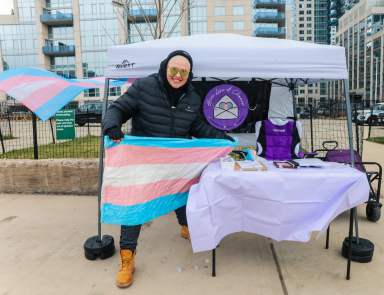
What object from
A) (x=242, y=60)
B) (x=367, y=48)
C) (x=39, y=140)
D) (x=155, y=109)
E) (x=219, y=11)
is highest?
(x=219, y=11)

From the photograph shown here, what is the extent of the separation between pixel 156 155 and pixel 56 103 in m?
1.38

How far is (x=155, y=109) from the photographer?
3.11 m

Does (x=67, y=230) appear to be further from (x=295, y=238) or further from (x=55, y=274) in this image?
(x=295, y=238)

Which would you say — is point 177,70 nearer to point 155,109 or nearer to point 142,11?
point 155,109

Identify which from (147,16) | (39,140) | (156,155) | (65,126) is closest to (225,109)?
(156,155)

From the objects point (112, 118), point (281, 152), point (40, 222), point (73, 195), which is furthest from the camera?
point (73, 195)

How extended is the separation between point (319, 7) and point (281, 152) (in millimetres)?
161354

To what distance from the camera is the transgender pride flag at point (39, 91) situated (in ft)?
11.6

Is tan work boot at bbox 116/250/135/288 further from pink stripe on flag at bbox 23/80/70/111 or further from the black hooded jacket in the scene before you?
pink stripe on flag at bbox 23/80/70/111

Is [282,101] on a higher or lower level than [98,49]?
lower

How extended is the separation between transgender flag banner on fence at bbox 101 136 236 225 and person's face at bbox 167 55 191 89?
53 cm

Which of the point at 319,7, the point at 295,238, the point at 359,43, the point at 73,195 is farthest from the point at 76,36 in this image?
the point at 319,7

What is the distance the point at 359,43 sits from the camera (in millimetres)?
83062

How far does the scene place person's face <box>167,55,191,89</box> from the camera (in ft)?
9.93
